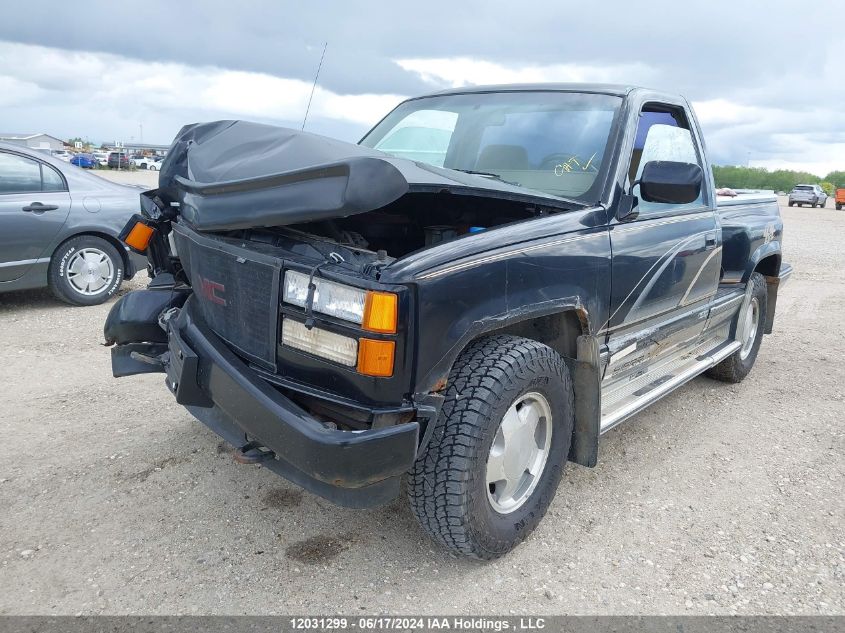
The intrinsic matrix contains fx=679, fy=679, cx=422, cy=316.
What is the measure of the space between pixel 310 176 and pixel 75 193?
5.47m

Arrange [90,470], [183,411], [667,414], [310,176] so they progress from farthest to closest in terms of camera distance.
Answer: [667,414]
[183,411]
[90,470]
[310,176]

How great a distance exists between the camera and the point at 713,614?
8.33 ft

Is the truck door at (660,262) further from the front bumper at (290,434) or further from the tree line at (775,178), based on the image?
the tree line at (775,178)

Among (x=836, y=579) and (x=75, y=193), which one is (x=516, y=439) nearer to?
(x=836, y=579)

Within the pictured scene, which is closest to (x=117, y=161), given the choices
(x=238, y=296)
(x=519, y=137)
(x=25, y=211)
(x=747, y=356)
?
(x=25, y=211)

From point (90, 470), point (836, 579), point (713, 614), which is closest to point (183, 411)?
point (90, 470)

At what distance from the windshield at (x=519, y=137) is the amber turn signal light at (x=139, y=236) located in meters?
1.48

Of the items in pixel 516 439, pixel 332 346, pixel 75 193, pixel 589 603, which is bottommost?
pixel 589 603

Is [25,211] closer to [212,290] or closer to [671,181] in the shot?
[212,290]

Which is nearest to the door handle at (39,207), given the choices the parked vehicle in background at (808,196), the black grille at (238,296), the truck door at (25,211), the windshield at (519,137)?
the truck door at (25,211)

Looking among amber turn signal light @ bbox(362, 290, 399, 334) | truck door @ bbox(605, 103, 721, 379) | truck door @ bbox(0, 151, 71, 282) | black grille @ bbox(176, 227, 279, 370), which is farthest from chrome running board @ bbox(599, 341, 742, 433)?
truck door @ bbox(0, 151, 71, 282)

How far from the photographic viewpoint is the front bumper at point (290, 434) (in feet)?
7.34

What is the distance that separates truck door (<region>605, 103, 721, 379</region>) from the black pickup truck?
0.02 meters

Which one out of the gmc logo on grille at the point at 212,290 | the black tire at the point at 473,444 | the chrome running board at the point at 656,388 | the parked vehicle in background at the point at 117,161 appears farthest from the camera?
the parked vehicle in background at the point at 117,161
